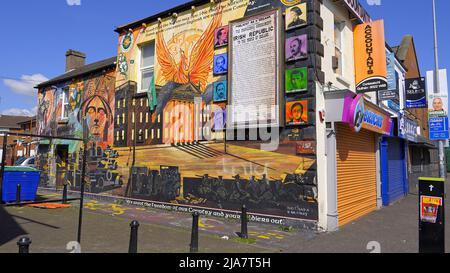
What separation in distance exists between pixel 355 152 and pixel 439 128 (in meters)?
6.50

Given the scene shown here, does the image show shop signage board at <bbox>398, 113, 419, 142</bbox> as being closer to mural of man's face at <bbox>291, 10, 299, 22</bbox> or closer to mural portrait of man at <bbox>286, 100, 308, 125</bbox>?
mural portrait of man at <bbox>286, 100, 308, 125</bbox>

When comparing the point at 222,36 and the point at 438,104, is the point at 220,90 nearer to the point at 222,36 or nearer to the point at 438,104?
the point at 222,36

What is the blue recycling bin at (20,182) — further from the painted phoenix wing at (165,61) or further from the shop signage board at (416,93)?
the shop signage board at (416,93)

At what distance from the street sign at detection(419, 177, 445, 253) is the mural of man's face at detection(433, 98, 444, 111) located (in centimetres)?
1143

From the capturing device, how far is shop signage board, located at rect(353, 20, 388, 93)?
1066 centimetres

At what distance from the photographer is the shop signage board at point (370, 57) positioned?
10.7 metres

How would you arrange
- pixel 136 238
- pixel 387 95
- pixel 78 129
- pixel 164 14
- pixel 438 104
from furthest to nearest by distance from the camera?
1. pixel 78 129
2. pixel 438 104
3. pixel 387 95
4. pixel 164 14
5. pixel 136 238

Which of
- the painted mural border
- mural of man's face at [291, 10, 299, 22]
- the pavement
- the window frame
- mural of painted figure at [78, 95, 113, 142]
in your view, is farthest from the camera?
mural of painted figure at [78, 95, 113, 142]

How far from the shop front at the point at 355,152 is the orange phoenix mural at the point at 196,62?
4339mm

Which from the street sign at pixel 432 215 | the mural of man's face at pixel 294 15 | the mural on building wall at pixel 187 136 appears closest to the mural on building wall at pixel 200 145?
the mural on building wall at pixel 187 136

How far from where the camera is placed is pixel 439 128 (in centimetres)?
1500

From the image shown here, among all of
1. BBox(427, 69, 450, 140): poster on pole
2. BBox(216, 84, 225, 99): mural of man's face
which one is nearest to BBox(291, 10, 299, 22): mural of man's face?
BBox(216, 84, 225, 99): mural of man's face

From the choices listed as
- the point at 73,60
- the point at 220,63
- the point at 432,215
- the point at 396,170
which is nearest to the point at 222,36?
the point at 220,63
